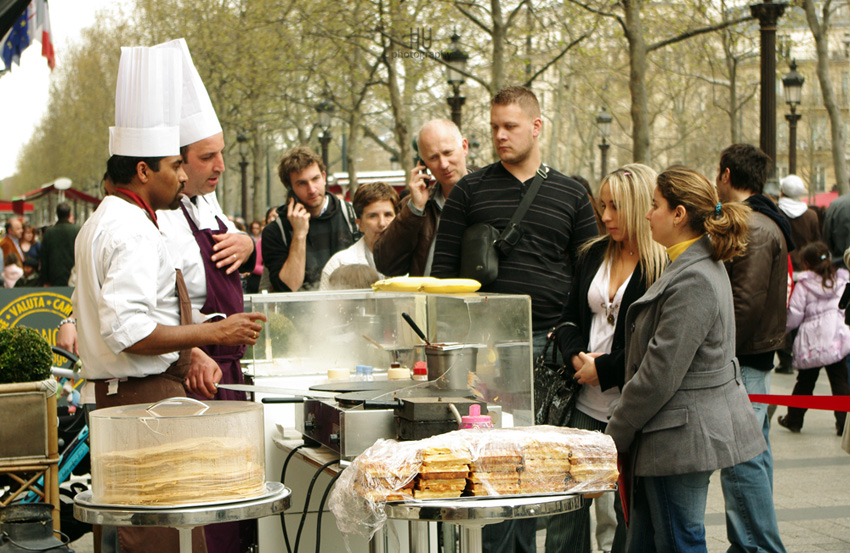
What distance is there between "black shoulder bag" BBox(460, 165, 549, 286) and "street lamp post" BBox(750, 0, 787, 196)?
786 cm

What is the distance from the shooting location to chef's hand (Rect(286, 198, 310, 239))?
6.46 m

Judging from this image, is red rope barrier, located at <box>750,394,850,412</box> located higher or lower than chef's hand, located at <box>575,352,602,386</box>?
lower

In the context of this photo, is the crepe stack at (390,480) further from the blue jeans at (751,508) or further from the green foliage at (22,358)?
the green foliage at (22,358)

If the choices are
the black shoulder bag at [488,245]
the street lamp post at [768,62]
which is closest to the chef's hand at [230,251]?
the black shoulder bag at [488,245]

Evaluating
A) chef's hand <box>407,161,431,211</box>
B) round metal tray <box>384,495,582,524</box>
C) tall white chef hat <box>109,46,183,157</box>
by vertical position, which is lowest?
round metal tray <box>384,495,582,524</box>

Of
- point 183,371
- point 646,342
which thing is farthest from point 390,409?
point 646,342

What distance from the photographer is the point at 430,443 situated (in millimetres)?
2893

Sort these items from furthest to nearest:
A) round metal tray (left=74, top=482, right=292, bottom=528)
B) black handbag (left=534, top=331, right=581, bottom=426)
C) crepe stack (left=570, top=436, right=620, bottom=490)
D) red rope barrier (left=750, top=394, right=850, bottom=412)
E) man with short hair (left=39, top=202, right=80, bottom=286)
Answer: man with short hair (left=39, top=202, right=80, bottom=286)
red rope barrier (left=750, top=394, right=850, bottom=412)
black handbag (left=534, top=331, right=581, bottom=426)
crepe stack (left=570, top=436, right=620, bottom=490)
round metal tray (left=74, top=482, right=292, bottom=528)

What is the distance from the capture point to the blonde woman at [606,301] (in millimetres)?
4641

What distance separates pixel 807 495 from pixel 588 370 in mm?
3620

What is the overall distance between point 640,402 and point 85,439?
10.9ft

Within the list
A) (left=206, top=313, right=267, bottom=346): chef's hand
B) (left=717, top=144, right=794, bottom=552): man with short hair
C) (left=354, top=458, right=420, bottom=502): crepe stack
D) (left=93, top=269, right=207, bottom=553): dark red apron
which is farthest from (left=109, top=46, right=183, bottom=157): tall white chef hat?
(left=717, top=144, right=794, bottom=552): man with short hair

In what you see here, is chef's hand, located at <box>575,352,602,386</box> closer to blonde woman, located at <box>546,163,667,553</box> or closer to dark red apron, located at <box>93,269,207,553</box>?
blonde woman, located at <box>546,163,667,553</box>

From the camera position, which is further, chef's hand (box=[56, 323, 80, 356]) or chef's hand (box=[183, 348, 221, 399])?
chef's hand (box=[56, 323, 80, 356])
